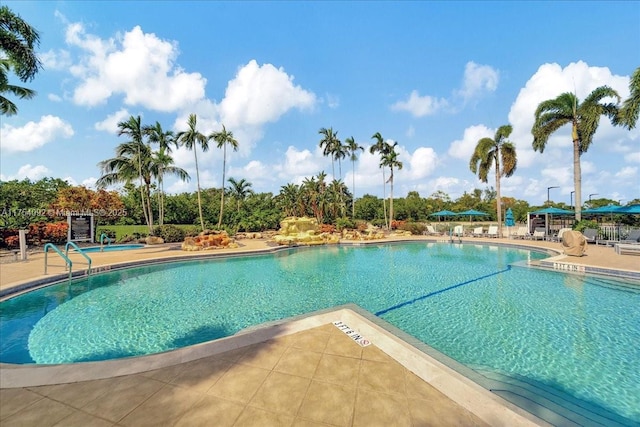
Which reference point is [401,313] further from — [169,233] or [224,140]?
[224,140]

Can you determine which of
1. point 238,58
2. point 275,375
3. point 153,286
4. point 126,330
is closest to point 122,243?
point 153,286

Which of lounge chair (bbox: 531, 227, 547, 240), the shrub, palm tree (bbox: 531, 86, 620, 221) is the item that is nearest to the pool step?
palm tree (bbox: 531, 86, 620, 221)

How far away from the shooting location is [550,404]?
116 inches

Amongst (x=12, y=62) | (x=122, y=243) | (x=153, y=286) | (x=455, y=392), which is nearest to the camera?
(x=455, y=392)

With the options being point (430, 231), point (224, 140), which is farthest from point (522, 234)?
point (224, 140)

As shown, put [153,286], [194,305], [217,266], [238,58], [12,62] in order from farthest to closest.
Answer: [238,58], [217,266], [12,62], [153,286], [194,305]

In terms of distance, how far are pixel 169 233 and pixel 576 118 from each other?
88.4ft

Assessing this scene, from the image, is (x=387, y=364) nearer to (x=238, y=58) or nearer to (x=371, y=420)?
(x=371, y=420)

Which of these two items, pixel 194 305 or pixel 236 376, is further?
pixel 194 305

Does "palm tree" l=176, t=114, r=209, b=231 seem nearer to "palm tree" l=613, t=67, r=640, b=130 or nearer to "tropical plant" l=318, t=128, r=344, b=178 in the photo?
"tropical plant" l=318, t=128, r=344, b=178

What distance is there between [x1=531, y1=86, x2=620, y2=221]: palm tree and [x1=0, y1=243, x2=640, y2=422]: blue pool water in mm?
11377

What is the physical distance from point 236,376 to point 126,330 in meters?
3.78

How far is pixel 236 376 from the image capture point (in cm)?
279

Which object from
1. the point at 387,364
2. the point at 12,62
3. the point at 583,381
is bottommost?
the point at 583,381
